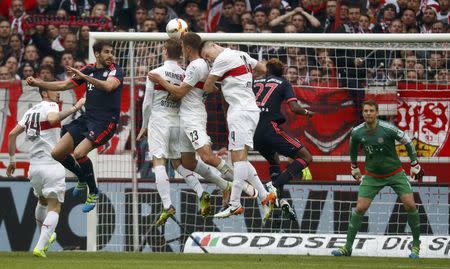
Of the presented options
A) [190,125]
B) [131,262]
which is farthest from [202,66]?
[131,262]

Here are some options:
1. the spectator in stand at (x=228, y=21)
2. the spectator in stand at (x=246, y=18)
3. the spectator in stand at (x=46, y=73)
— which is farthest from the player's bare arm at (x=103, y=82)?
the spectator in stand at (x=228, y=21)

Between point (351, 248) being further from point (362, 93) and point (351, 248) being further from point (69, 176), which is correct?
point (69, 176)

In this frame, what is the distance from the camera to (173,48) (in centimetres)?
1894

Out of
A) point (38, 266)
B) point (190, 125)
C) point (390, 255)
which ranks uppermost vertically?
point (190, 125)

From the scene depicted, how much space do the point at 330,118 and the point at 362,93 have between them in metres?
0.72

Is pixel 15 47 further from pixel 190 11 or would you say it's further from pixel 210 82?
pixel 210 82

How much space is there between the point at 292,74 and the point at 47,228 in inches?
219

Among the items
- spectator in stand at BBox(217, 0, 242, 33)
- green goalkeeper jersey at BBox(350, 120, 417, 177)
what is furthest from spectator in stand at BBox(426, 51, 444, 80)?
spectator in stand at BBox(217, 0, 242, 33)

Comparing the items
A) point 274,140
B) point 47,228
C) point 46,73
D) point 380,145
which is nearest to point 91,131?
point 47,228

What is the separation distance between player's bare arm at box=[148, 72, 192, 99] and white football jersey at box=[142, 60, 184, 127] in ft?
0.50

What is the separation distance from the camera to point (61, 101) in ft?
72.9

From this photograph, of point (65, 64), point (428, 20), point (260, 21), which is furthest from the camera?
point (65, 64)

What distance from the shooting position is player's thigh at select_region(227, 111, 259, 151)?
60.1 feet

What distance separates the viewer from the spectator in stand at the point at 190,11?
25438mm
